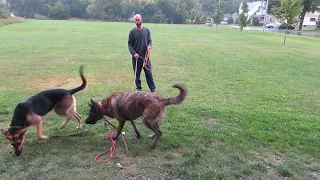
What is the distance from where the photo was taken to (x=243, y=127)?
6.33 metres

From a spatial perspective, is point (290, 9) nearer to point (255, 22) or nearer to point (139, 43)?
point (139, 43)

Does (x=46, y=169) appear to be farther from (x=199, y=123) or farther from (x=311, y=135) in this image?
(x=311, y=135)

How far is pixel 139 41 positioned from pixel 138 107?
10.4ft

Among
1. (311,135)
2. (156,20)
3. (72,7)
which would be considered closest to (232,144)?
(311,135)

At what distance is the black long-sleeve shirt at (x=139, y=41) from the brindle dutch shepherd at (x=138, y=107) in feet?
9.19

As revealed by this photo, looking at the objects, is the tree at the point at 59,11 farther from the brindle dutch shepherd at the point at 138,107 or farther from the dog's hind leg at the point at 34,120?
the brindle dutch shepherd at the point at 138,107

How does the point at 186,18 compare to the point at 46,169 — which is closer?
the point at 46,169

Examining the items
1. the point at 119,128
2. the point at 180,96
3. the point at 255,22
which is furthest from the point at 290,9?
the point at 255,22

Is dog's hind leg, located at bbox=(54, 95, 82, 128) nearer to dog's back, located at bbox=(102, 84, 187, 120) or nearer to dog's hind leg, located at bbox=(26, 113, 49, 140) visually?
dog's hind leg, located at bbox=(26, 113, 49, 140)

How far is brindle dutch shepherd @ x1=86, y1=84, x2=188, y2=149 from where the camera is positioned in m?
4.98

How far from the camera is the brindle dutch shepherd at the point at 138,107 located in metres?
4.98

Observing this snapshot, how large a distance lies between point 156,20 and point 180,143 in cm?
8198

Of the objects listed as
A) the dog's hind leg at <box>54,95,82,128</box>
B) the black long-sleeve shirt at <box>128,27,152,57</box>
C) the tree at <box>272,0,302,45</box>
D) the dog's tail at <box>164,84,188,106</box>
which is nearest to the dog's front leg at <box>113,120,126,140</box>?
the dog's tail at <box>164,84,188,106</box>

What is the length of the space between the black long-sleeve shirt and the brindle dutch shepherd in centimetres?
280
